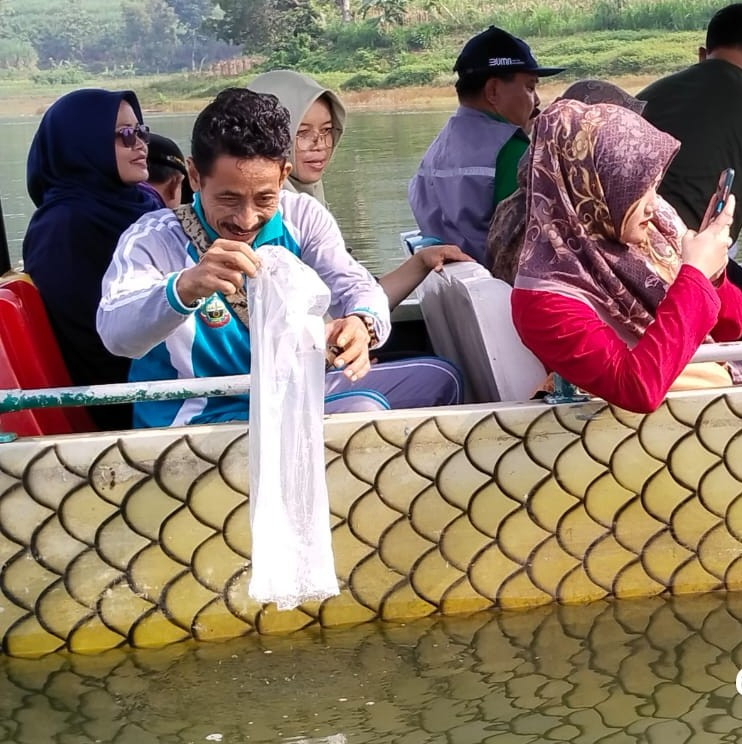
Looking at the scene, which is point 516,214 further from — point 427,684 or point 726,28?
point 726,28

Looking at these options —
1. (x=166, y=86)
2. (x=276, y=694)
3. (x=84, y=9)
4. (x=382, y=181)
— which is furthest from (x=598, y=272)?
(x=382, y=181)

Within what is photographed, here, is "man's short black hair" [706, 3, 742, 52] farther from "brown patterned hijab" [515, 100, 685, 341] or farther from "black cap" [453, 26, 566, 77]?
"brown patterned hijab" [515, 100, 685, 341]

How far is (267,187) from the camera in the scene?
2.30 m

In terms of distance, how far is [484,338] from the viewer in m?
2.58

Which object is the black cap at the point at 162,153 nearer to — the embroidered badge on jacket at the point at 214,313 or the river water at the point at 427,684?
the embroidered badge on jacket at the point at 214,313

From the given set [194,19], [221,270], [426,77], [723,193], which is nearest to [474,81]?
[723,193]

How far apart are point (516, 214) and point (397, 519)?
824 millimetres

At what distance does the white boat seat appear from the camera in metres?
2.55

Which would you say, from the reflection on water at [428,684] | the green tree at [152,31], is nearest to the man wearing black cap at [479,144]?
the reflection on water at [428,684]

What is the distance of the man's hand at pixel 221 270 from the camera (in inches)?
79.5

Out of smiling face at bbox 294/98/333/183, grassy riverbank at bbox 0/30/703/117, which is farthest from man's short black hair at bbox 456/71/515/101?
smiling face at bbox 294/98/333/183

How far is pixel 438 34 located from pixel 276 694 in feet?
11.7

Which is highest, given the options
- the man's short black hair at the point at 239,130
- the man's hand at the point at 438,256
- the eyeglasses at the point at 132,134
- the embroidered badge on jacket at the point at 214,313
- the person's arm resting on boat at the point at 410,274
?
the man's short black hair at the point at 239,130

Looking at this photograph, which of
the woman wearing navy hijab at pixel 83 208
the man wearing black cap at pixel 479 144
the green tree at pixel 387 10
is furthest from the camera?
the green tree at pixel 387 10
